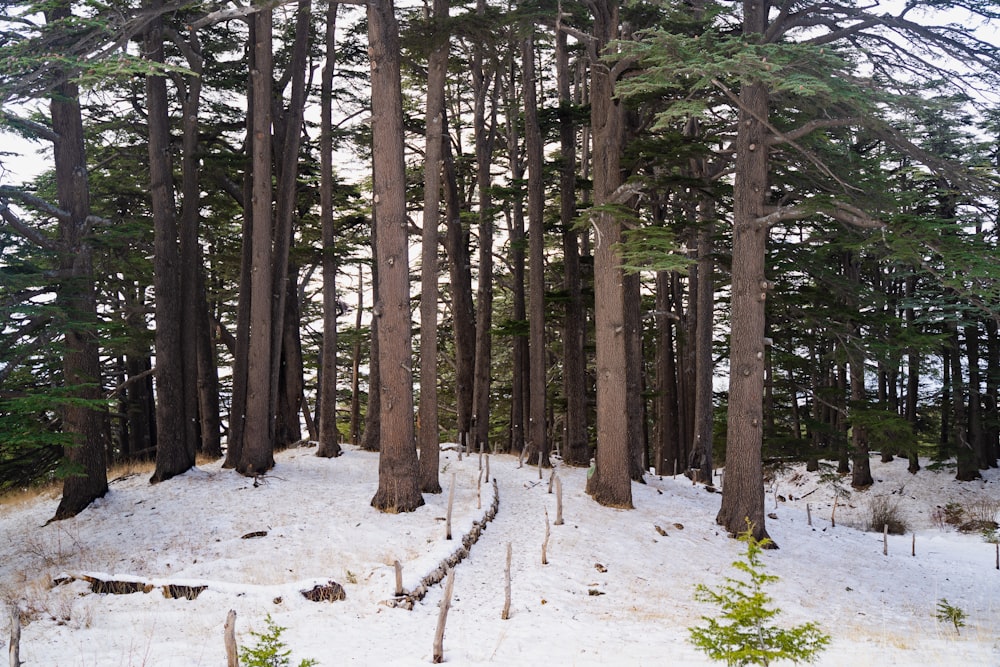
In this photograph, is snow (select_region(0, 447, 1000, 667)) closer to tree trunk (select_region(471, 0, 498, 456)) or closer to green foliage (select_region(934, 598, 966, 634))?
green foliage (select_region(934, 598, 966, 634))

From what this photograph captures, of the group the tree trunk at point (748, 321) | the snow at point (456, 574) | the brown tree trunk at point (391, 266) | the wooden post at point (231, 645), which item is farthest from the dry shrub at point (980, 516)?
the wooden post at point (231, 645)

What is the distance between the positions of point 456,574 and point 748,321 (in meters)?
6.93

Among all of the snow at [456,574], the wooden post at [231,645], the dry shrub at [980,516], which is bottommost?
the dry shrub at [980,516]

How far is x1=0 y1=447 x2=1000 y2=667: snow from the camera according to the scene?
760cm

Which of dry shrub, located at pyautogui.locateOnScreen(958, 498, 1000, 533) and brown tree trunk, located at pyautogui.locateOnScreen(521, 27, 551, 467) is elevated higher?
brown tree trunk, located at pyautogui.locateOnScreen(521, 27, 551, 467)

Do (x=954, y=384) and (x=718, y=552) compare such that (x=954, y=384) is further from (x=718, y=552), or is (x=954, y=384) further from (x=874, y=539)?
(x=718, y=552)

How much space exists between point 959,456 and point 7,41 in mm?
27408

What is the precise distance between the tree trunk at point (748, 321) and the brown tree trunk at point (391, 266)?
5.75 metres

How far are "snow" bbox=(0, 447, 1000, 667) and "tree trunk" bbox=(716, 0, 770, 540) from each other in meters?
0.97

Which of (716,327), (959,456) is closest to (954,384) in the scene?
(959,456)

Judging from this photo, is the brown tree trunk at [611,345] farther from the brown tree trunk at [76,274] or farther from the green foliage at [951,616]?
the brown tree trunk at [76,274]

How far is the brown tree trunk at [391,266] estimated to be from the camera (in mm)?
13016

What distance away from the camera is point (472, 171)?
80.5 feet

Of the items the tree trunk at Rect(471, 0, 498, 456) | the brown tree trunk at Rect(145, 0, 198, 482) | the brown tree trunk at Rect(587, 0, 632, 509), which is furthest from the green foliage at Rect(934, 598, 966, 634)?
the brown tree trunk at Rect(145, 0, 198, 482)
